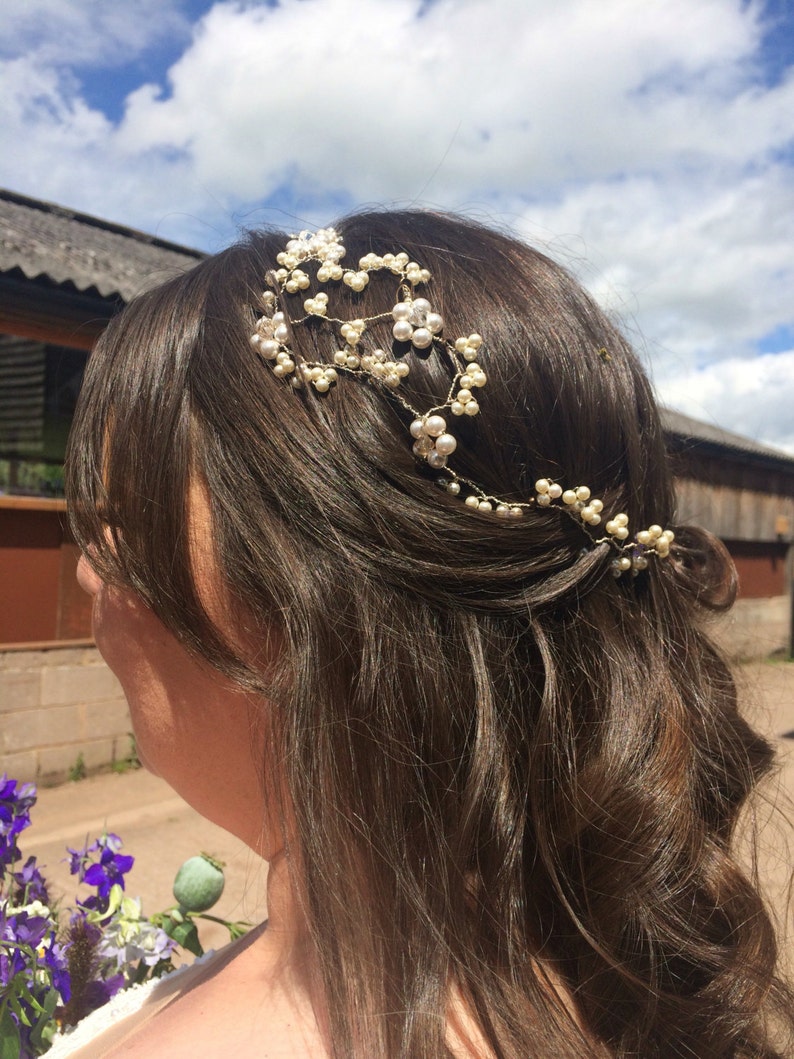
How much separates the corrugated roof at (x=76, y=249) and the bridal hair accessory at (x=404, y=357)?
2670mm

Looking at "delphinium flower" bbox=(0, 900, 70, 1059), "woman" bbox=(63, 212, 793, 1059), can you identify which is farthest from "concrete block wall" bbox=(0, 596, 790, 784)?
"woman" bbox=(63, 212, 793, 1059)

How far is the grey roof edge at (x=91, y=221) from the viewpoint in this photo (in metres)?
6.71

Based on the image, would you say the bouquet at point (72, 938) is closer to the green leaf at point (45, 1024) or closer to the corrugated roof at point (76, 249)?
the green leaf at point (45, 1024)

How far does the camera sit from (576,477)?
0.89 metres

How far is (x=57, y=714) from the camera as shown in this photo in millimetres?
4609

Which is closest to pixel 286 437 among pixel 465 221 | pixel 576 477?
pixel 576 477

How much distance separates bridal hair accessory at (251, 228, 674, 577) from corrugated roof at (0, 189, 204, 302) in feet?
8.76

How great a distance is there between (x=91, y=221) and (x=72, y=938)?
7597 millimetres

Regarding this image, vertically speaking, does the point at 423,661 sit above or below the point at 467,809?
above

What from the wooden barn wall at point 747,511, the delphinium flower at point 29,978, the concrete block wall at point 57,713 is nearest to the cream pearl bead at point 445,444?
the delphinium flower at point 29,978

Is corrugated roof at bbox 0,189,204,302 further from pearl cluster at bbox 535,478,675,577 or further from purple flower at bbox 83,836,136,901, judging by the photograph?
pearl cluster at bbox 535,478,675,577

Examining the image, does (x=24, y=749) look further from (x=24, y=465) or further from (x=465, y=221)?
(x=465, y=221)

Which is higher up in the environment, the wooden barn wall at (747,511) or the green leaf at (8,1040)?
the wooden barn wall at (747,511)

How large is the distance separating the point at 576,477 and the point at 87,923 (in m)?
1.06
